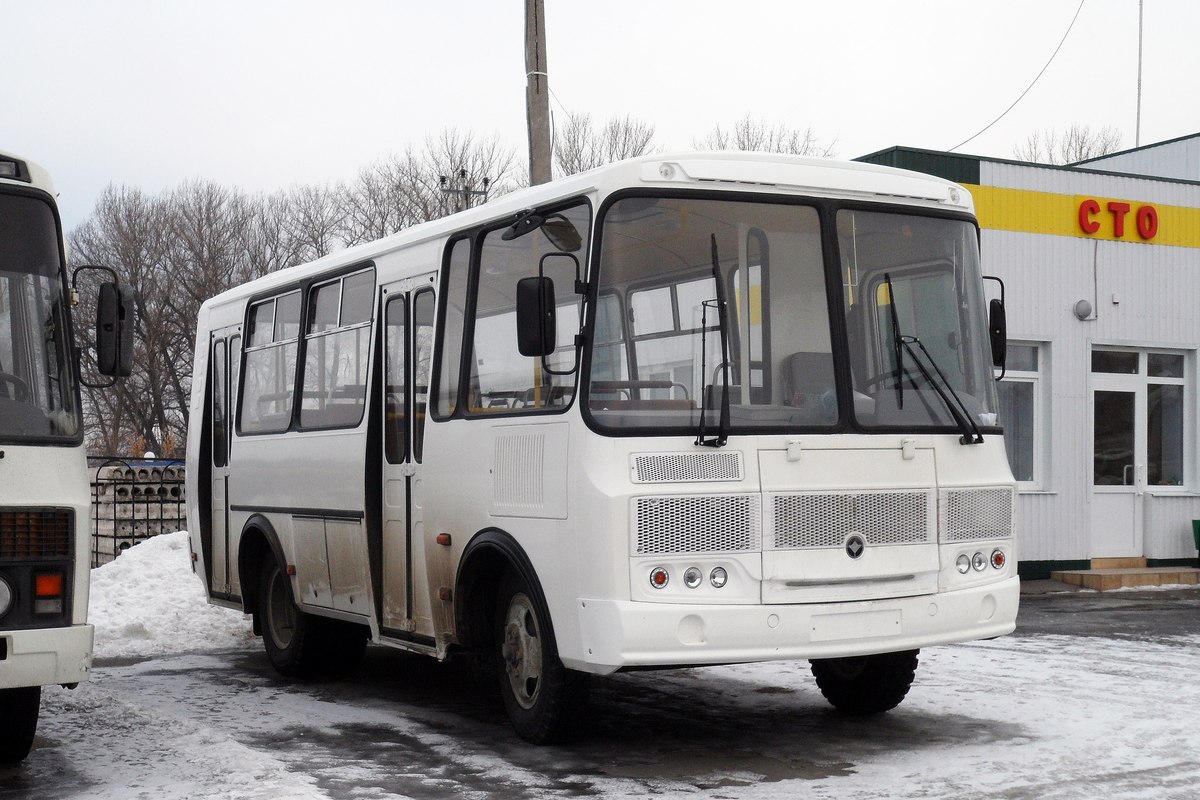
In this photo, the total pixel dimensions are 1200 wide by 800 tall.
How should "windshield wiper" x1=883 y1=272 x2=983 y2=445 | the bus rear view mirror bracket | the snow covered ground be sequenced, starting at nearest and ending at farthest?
1. the snow covered ground
2. the bus rear view mirror bracket
3. "windshield wiper" x1=883 y1=272 x2=983 y2=445

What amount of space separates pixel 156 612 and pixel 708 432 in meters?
8.15

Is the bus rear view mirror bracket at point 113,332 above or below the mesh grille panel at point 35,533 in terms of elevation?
above

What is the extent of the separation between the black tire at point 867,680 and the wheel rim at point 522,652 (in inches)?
70.4

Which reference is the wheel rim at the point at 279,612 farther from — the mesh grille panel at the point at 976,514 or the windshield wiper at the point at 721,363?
the mesh grille panel at the point at 976,514

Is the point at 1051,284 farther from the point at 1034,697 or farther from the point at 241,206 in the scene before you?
the point at 241,206

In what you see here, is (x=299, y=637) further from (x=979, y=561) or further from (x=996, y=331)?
(x=996, y=331)

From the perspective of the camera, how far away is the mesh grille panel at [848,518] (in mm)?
7562

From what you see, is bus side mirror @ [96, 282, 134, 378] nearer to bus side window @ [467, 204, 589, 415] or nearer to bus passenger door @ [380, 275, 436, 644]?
bus side window @ [467, 204, 589, 415]

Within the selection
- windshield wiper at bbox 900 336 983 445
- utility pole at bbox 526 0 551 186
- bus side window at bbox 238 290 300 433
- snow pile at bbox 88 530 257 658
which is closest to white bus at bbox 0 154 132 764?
bus side window at bbox 238 290 300 433

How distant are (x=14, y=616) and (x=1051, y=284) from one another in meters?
14.7

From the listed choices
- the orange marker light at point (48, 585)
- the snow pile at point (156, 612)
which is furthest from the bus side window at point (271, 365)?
the orange marker light at point (48, 585)

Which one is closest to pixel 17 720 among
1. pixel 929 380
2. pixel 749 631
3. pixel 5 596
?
pixel 5 596

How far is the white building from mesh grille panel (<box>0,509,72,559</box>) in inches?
501

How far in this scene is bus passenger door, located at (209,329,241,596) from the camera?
12.5 meters
